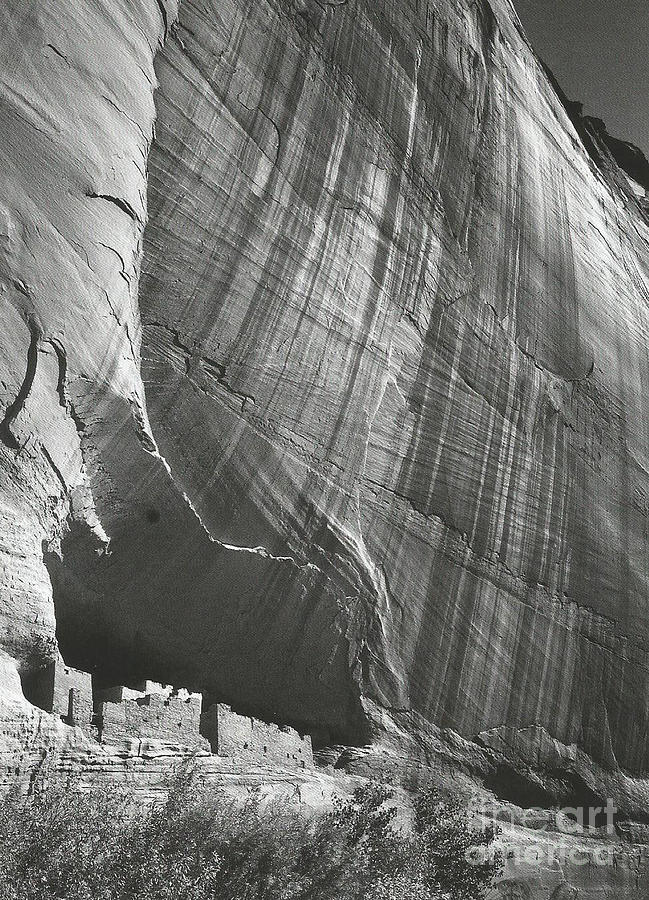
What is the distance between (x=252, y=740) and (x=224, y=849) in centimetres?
207

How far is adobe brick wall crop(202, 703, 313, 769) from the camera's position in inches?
441

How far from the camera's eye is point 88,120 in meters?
10.7

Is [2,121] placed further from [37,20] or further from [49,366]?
[49,366]

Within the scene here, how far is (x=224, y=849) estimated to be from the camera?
959 centimetres

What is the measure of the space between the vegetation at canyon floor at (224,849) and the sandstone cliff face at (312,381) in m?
1.60

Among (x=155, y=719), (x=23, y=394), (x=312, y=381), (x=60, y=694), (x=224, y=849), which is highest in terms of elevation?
(x=312, y=381)

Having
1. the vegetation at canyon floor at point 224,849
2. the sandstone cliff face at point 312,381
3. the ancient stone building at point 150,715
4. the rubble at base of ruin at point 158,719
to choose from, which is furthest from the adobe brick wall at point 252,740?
the sandstone cliff face at point 312,381

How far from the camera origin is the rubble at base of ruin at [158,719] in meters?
9.51

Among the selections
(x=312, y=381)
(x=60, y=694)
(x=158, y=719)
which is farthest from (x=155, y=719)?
(x=312, y=381)

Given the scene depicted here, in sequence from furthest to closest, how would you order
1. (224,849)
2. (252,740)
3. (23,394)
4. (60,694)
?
(252,740)
(23,394)
(224,849)
(60,694)

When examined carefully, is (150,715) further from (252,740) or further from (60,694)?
(252,740)

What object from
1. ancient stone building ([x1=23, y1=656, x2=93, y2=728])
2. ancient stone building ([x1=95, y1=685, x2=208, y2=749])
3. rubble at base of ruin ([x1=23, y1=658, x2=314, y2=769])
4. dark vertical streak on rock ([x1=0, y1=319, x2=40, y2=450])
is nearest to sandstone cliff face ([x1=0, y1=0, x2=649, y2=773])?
dark vertical streak on rock ([x1=0, y1=319, x2=40, y2=450])

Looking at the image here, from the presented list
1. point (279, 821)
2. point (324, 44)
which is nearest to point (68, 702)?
point (279, 821)

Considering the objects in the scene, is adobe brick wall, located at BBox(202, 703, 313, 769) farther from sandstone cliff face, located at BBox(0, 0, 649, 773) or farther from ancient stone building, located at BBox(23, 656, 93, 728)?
ancient stone building, located at BBox(23, 656, 93, 728)
